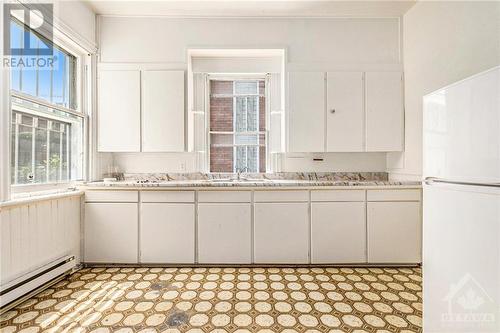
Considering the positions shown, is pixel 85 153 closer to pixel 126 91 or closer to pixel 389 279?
pixel 126 91

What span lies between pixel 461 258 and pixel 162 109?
9.80 feet

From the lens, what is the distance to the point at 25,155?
7.25 feet

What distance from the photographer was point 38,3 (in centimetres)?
227

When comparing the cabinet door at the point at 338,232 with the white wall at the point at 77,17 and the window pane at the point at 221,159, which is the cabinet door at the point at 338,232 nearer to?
the window pane at the point at 221,159

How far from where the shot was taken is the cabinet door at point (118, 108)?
10.1 ft

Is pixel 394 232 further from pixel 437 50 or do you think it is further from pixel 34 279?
pixel 34 279

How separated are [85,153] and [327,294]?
2936mm

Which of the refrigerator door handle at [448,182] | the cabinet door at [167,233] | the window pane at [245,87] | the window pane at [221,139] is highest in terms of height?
the window pane at [245,87]

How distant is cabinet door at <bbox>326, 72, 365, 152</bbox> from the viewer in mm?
3111

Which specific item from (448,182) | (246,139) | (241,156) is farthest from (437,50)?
(241,156)

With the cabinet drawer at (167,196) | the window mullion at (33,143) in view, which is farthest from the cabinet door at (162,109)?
the window mullion at (33,143)

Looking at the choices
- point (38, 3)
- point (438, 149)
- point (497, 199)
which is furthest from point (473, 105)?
point (38, 3)

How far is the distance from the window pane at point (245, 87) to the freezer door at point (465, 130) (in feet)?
7.82

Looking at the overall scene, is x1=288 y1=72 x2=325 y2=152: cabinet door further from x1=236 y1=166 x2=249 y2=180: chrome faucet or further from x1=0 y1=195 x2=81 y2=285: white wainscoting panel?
x1=0 y1=195 x2=81 y2=285: white wainscoting panel
